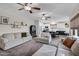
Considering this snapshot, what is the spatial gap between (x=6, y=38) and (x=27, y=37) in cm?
183

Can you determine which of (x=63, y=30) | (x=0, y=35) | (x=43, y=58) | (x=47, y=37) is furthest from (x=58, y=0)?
(x=47, y=37)

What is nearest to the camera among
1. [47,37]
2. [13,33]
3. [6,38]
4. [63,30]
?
[63,30]

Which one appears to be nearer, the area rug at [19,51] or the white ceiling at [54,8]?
the white ceiling at [54,8]

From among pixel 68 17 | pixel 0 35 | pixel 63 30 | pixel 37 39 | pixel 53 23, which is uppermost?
pixel 68 17

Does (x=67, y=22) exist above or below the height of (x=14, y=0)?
below

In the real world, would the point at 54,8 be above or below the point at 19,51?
above

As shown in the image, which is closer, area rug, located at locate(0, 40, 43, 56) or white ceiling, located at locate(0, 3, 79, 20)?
white ceiling, located at locate(0, 3, 79, 20)

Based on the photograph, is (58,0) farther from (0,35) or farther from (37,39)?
(37,39)

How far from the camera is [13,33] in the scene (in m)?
4.42

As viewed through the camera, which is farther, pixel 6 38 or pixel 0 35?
pixel 6 38

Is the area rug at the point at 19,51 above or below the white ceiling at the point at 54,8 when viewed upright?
below

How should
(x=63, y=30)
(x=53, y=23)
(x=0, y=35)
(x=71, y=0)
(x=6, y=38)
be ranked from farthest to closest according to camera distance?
1. (x=6, y=38)
2. (x=0, y=35)
3. (x=53, y=23)
4. (x=63, y=30)
5. (x=71, y=0)

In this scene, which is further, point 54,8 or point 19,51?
point 54,8

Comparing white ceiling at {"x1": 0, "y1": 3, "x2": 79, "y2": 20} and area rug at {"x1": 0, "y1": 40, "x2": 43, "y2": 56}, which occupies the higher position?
white ceiling at {"x1": 0, "y1": 3, "x2": 79, "y2": 20}
